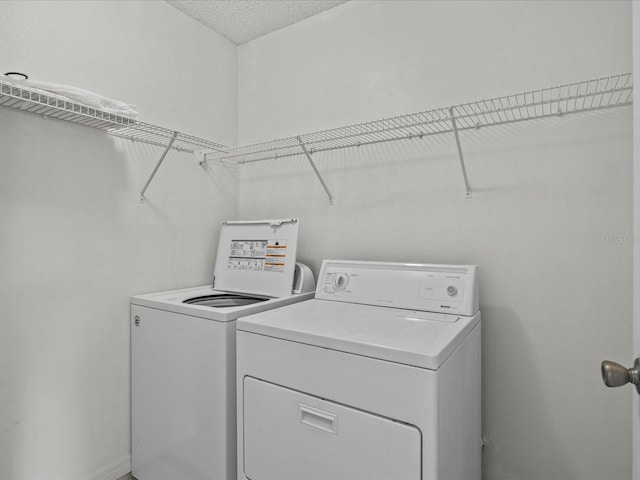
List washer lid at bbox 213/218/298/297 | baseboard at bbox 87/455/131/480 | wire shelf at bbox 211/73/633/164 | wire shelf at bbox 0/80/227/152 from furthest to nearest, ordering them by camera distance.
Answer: washer lid at bbox 213/218/298/297 < baseboard at bbox 87/455/131/480 < wire shelf at bbox 211/73/633/164 < wire shelf at bbox 0/80/227/152

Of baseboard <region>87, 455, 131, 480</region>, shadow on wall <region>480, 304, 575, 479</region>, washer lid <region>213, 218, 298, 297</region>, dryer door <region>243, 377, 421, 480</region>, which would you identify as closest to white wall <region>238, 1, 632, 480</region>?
shadow on wall <region>480, 304, 575, 479</region>

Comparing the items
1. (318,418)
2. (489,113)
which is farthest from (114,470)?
(489,113)

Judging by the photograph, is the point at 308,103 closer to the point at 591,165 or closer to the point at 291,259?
the point at 291,259

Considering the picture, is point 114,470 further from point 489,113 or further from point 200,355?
point 489,113

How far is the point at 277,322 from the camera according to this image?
1.41m

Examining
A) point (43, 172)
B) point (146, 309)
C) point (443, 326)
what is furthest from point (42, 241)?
point (443, 326)

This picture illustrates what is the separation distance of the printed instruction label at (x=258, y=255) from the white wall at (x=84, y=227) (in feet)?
0.90

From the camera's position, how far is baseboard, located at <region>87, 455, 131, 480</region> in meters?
1.79

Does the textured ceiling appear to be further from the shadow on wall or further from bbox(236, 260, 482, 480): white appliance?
the shadow on wall

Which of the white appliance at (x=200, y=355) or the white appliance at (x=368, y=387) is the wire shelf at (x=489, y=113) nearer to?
the white appliance at (x=200, y=355)

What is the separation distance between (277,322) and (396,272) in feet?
A: 2.15

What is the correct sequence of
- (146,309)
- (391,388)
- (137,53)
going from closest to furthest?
(391,388) < (146,309) < (137,53)

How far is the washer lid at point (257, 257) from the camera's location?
203 cm

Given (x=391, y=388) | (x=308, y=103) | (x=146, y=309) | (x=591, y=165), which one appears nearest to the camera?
(x=391, y=388)
